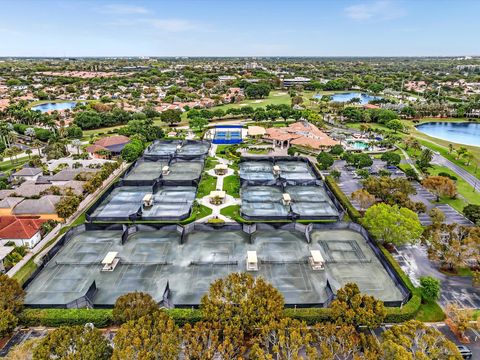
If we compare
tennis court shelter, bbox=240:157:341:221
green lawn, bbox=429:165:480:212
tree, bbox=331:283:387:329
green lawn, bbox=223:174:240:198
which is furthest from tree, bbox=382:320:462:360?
green lawn, bbox=223:174:240:198

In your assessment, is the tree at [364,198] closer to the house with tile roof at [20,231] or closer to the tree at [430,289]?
the tree at [430,289]

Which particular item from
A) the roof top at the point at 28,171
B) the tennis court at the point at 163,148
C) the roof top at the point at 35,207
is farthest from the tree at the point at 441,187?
the roof top at the point at 28,171

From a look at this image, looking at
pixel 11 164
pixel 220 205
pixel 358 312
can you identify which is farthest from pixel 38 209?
pixel 358 312

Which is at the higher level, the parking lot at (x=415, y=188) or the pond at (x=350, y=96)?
the pond at (x=350, y=96)

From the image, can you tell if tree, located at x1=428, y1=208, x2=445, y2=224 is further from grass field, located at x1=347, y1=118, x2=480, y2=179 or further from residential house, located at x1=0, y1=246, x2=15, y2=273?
residential house, located at x1=0, y1=246, x2=15, y2=273

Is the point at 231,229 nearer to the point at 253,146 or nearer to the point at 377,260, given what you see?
the point at 377,260
